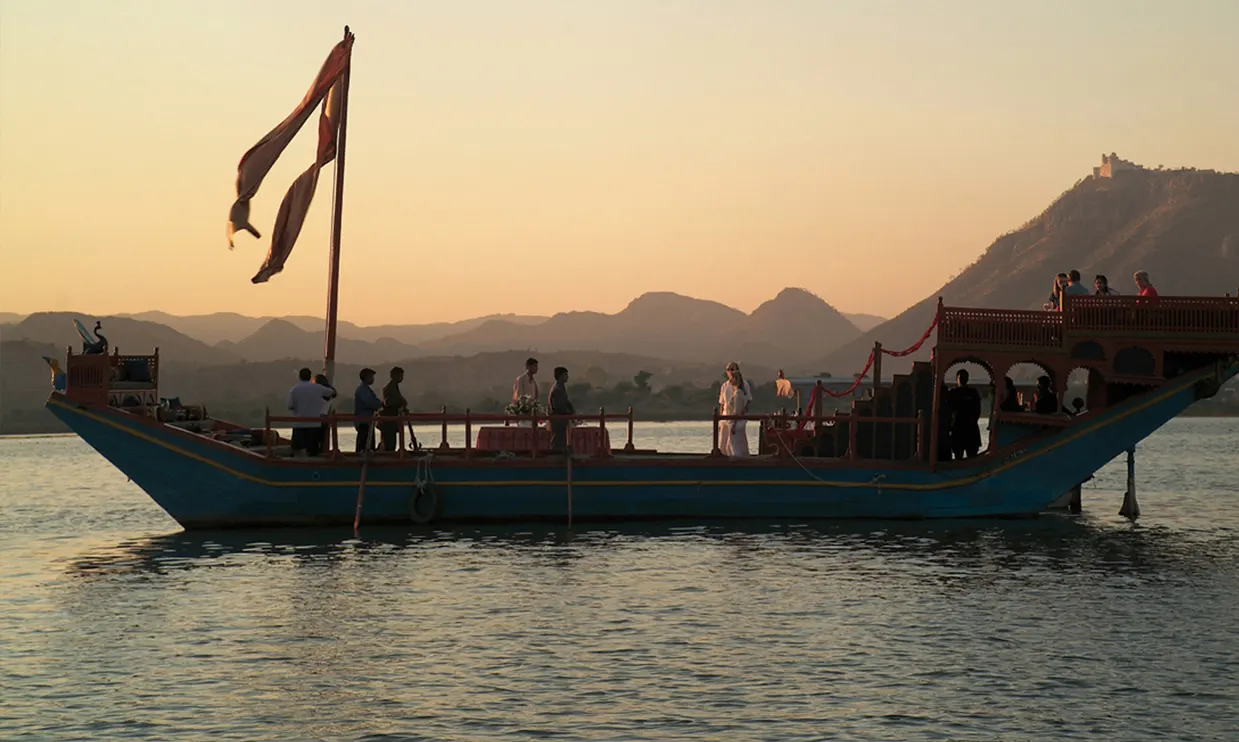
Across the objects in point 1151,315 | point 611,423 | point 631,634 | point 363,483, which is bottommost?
point 631,634

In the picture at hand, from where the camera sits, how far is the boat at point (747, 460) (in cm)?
2531

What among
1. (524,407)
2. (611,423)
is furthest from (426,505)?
(611,423)

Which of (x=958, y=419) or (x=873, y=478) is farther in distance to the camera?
(x=958, y=419)

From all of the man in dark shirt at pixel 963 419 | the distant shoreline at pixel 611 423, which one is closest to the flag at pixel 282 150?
the man in dark shirt at pixel 963 419

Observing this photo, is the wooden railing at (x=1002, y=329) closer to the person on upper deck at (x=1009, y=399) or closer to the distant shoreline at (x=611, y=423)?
the person on upper deck at (x=1009, y=399)

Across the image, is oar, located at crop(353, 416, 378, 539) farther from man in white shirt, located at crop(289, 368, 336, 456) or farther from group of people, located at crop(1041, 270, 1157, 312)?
group of people, located at crop(1041, 270, 1157, 312)

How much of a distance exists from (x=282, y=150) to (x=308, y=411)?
5.27m

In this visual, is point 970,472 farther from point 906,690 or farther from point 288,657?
point 288,657

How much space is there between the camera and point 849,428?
2636 centimetres

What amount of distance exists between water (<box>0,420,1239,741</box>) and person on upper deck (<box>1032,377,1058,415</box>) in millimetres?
2386

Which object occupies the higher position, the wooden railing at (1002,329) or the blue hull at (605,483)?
the wooden railing at (1002,329)

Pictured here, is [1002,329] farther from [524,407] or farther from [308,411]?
[308,411]

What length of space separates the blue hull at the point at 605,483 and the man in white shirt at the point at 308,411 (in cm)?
100

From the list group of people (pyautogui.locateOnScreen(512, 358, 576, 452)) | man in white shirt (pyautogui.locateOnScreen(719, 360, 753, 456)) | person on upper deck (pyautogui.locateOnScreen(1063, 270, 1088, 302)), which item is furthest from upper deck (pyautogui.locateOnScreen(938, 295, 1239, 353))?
group of people (pyautogui.locateOnScreen(512, 358, 576, 452))
